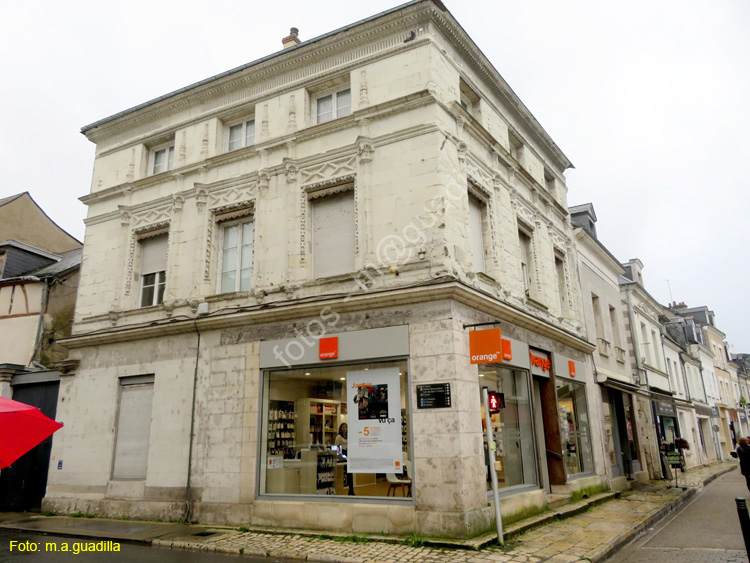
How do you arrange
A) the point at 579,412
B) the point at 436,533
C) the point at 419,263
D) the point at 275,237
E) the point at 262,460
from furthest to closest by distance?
1. the point at 579,412
2. the point at 275,237
3. the point at 262,460
4. the point at 419,263
5. the point at 436,533

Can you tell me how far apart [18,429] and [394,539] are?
537cm

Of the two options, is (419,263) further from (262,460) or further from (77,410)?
(77,410)

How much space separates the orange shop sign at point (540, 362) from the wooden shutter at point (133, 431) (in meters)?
8.60

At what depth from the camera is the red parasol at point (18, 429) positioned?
507cm

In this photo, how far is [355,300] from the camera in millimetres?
9328

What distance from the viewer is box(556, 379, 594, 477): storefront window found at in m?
12.4

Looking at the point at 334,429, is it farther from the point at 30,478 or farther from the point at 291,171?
the point at 30,478

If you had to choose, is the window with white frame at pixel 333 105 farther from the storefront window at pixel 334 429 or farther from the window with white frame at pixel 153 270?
the storefront window at pixel 334 429

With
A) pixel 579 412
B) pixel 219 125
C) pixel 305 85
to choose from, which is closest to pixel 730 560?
pixel 579 412

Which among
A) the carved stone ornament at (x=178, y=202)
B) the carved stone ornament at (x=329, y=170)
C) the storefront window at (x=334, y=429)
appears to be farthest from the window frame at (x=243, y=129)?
the storefront window at (x=334, y=429)

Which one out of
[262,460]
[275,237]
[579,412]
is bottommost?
[262,460]

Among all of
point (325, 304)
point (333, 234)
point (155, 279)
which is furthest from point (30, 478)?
point (333, 234)

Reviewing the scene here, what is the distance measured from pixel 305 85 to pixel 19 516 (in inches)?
467

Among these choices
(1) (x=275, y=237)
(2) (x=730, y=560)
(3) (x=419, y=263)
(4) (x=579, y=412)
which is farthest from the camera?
(4) (x=579, y=412)
